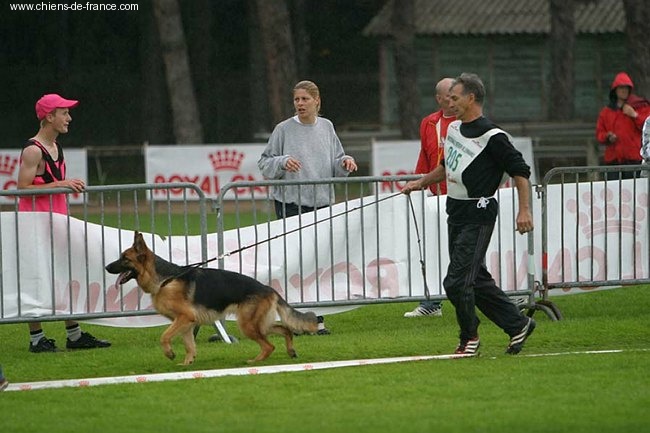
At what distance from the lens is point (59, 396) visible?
318 inches

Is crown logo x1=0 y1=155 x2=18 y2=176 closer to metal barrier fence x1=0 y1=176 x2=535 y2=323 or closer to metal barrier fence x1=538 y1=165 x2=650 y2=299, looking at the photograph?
metal barrier fence x1=0 y1=176 x2=535 y2=323

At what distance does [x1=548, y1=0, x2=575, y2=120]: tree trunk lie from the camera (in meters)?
37.1

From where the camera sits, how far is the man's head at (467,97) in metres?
8.95

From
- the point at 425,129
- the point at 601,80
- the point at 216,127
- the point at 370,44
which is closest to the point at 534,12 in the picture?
the point at 601,80

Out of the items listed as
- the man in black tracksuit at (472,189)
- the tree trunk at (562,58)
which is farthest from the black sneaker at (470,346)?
the tree trunk at (562,58)

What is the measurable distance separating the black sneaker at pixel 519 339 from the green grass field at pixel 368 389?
83mm

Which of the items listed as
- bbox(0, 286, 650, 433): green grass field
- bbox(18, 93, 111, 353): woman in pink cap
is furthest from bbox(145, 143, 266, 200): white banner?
bbox(18, 93, 111, 353): woman in pink cap

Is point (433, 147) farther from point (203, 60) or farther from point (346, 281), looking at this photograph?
point (203, 60)

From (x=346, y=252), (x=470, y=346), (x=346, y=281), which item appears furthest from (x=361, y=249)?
(x=470, y=346)

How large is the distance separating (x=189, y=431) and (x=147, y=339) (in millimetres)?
4218

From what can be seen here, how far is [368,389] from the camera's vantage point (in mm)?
8039

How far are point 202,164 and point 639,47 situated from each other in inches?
406

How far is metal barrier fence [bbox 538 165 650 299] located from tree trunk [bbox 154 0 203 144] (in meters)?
18.8

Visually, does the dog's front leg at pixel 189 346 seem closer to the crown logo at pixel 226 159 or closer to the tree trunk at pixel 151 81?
the crown logo at pixel 226 159
